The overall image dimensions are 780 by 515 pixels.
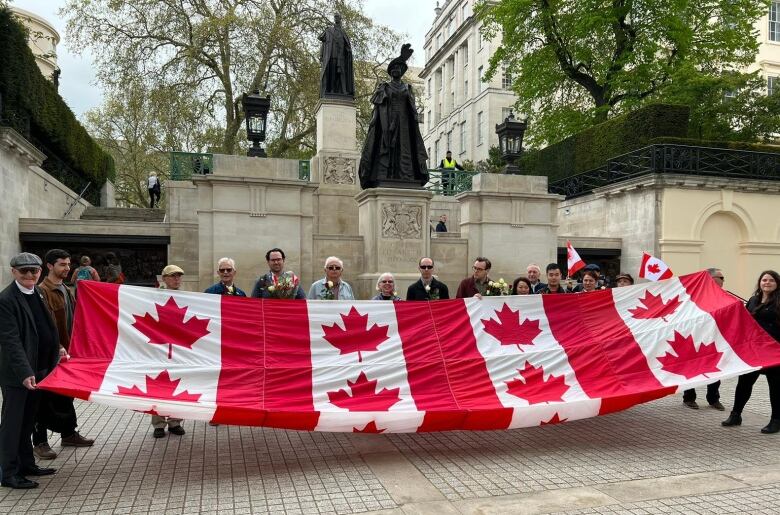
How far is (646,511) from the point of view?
407cm

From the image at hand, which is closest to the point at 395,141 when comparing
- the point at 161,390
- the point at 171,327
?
the point at 171,327

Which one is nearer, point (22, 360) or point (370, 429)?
point (22, 360)

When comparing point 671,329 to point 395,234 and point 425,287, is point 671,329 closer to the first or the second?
point 425,287

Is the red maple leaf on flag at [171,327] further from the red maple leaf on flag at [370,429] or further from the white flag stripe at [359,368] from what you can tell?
the red maple leaf on flag at [370,429]

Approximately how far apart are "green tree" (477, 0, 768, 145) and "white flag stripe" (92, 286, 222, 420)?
73.0ft

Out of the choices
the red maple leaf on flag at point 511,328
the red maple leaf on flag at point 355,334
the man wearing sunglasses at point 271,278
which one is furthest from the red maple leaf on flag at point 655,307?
the man wearing sunglasses at point 271,278

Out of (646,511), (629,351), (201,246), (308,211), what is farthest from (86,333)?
(308,211)

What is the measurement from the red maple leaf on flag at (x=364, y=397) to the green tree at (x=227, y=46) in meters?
24.3

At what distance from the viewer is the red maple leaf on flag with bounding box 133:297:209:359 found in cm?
534

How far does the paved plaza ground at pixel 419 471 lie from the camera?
418 centimetres

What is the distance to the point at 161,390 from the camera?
193 inches

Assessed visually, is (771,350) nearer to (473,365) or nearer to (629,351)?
(629,351)

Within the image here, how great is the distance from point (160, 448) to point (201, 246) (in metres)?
6.63

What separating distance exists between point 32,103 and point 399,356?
14468 mm
